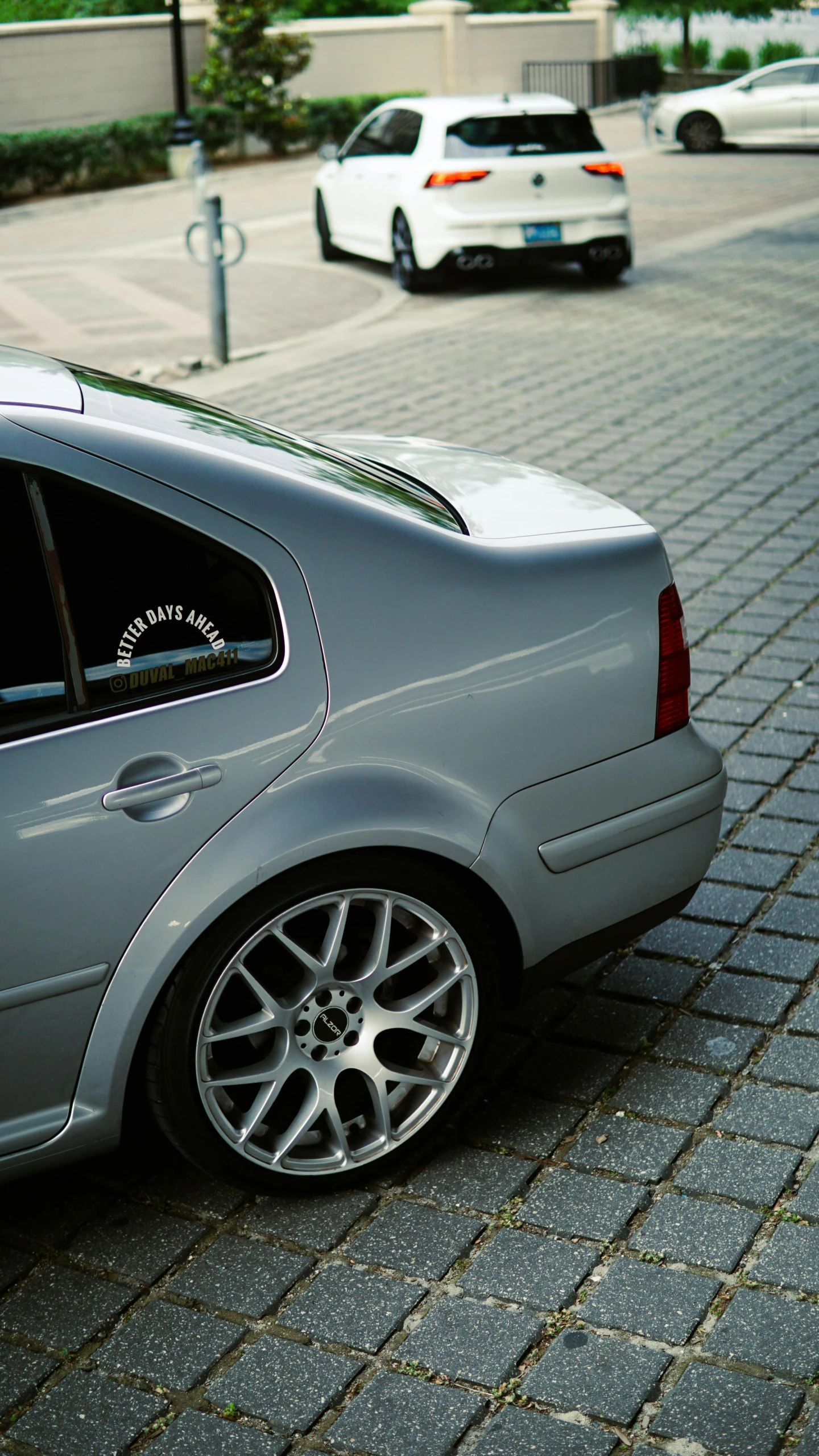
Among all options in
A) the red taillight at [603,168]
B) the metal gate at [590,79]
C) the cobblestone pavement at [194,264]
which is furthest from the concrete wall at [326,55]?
the red taillight at [603,168]

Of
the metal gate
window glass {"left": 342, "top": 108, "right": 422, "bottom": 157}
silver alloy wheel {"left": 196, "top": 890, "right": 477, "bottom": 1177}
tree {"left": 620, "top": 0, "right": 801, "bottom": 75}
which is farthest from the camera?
tree {"left": 620, "top": 0, "right": 801, "bottom": 75}

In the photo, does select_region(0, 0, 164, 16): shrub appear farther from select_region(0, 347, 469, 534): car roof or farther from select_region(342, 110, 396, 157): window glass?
select_region(0, 347, 469, 534): car roof

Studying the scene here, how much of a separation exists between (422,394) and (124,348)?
368 centimetres

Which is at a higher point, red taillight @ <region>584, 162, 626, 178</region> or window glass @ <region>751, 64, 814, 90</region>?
window glass @ <region>751, 64, 814, 90</region>

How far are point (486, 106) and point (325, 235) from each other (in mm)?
3244

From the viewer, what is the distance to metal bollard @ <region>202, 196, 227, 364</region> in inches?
459

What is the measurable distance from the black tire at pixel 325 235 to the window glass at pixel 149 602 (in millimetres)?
14428

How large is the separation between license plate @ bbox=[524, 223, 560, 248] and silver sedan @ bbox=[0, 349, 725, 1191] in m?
10.9

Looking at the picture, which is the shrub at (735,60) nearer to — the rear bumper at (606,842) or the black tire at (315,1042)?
the rear bumper at (606,842)

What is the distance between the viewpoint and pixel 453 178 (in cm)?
1355

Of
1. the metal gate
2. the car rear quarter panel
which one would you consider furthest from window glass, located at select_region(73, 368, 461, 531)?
the metal gate

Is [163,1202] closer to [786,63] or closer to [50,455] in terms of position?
[50,455]

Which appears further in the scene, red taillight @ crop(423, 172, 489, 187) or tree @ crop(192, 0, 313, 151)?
tree @ crop(192, 0, 313, 151)

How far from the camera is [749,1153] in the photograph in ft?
10.6
